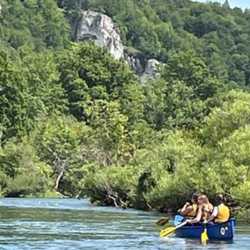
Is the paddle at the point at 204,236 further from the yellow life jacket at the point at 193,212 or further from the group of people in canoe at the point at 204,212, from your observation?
the yellow life jacket at the point at 193,212

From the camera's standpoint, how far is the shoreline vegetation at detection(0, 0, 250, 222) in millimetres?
56969

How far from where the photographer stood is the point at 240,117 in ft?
193

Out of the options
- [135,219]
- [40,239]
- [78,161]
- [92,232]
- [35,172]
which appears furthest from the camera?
[78,161]

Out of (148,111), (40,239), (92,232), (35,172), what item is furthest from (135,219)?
(148,111)

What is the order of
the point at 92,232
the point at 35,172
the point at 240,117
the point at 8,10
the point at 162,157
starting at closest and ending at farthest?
the point at 92,232 < the point at 240,117 < the point at 162,157 < the point at 35,172 < the point at 8,10

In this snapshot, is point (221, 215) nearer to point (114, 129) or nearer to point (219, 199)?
point (219, 199)

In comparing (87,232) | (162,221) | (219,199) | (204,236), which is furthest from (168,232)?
(219,199)

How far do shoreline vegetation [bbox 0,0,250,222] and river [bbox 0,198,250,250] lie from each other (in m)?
4.82

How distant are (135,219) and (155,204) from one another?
10.1 metres

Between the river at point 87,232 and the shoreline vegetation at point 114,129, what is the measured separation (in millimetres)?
4822

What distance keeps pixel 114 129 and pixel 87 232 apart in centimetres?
6053

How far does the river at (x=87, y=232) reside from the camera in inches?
1460

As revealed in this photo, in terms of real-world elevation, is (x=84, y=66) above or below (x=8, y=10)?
below

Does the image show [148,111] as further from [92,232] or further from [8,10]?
[92,232]
